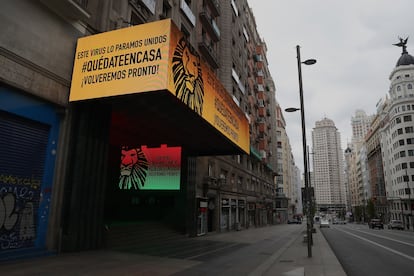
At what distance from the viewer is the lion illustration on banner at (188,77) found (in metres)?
11.7

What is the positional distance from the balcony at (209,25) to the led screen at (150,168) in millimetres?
13219

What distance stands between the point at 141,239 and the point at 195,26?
61.1 feet

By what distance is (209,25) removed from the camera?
97.1ft

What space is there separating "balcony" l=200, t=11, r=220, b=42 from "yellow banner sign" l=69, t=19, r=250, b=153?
650 inches

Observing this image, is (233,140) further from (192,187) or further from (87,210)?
(87,210)

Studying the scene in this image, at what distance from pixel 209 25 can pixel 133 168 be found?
1581 cm

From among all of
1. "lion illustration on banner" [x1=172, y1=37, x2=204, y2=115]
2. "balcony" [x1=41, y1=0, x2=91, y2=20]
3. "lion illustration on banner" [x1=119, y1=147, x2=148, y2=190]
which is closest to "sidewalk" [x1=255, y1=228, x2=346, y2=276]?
"lion illustration on banner" [x1=172, y1=37, x2=204, y2=115]

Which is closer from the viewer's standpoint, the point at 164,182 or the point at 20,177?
the point at 20,177

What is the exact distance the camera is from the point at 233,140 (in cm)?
1984

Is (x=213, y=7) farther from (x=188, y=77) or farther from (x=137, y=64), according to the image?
(x=137, y=64)

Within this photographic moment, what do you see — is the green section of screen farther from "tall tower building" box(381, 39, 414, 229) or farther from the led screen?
"tall tower building" box(381, 39, 414, 229)

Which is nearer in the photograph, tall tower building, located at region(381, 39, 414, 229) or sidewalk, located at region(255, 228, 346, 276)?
sidewalk, located at region(255, 228, 346, 276)

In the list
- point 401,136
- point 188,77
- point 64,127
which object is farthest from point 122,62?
point 401,136

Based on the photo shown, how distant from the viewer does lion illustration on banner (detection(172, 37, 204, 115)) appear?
1167cm
